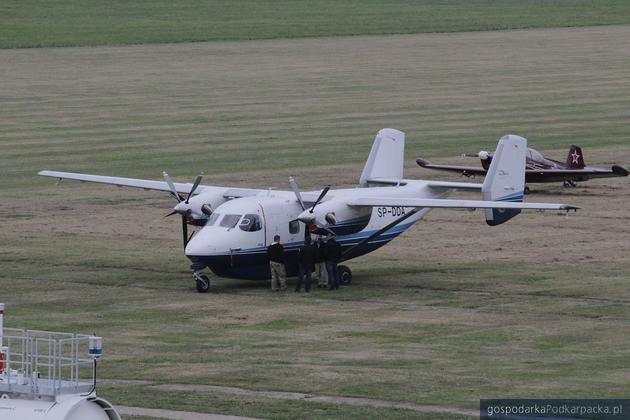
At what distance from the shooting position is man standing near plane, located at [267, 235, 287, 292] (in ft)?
128

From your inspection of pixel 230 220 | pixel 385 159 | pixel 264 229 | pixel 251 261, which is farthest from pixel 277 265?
pixel 385 159

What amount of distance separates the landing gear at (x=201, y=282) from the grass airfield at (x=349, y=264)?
0.21m

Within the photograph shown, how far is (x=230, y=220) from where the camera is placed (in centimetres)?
3906

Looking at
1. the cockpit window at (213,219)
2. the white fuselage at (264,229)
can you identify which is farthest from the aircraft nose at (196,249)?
the cockpit window at (213,219)

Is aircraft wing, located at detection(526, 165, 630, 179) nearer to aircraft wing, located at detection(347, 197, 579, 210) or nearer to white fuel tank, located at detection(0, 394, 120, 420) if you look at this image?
aircraft wing, located at detection(347, 197, 579, 210)

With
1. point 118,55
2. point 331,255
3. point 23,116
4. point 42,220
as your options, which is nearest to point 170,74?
point 118,55

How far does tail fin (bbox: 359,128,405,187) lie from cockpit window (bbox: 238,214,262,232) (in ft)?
19.3

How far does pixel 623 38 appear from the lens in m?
126

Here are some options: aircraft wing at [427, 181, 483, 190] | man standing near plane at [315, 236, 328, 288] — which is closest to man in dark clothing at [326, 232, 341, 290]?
man standing near plane at [315, 236, 328, 288]

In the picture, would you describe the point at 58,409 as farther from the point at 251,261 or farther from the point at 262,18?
the point at 262,18

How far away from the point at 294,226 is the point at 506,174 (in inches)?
258

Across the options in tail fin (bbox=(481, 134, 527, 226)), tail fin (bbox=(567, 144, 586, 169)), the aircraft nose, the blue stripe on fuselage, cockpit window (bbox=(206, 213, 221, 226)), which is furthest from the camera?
tail fin (bbox=(567, 144, 586, 169))

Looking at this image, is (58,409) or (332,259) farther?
(332,259)

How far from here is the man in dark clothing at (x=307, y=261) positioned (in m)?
38.9
